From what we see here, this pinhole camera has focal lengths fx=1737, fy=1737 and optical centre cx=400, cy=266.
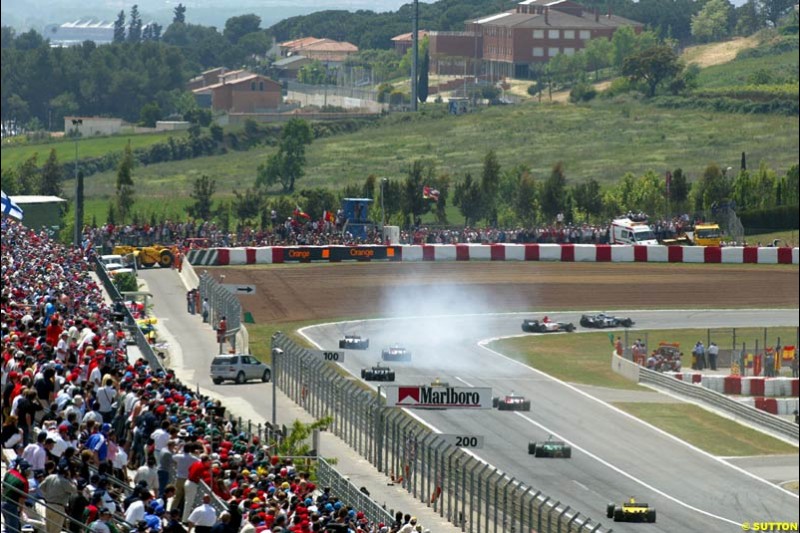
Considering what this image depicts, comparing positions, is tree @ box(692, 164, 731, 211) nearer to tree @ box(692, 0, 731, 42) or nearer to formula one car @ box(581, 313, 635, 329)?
formula one car @ box(581, 313, 635, 329)

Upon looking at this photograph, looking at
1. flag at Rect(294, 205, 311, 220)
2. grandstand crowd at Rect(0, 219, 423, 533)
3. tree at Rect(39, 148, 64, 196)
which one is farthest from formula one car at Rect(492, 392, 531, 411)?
tree at Rect(39, 148, 64, 196)

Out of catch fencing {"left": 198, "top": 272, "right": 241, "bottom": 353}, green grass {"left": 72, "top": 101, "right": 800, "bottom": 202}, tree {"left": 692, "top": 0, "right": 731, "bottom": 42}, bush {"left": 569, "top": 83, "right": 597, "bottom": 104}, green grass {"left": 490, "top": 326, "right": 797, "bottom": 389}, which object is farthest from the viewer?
tree {"left": 692, "top": 0, "right": 731, "bottom": 42}

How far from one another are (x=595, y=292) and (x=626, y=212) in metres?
26.3

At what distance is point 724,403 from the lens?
172 ft

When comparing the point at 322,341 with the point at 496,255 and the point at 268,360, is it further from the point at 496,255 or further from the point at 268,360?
the point at 496,255

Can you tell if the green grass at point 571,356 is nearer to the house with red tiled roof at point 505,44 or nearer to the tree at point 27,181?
the tree at point 27,181

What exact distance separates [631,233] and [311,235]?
16.5 metres

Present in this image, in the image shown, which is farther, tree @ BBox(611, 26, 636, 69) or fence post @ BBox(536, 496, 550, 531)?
tree @ BBox(611, 26, 636, 69)

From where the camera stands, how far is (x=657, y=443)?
4778 cm

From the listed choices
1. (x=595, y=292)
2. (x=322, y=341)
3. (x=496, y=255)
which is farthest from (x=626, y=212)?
(x=322, y=341)

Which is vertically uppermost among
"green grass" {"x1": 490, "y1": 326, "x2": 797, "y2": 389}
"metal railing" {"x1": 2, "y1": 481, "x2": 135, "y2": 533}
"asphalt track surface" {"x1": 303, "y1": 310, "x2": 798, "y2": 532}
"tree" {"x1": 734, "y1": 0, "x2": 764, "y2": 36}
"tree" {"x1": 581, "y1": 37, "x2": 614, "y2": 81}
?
"tree" {"x1": 734, "y1": 0, "x2": 764, "y2": 36}

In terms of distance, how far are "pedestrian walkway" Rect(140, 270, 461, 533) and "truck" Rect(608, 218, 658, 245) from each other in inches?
946

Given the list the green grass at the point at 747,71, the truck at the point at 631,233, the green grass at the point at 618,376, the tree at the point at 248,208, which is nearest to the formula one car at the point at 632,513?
the green grass at the point at 618,376

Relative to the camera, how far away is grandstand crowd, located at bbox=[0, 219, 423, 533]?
1931 centimetres
